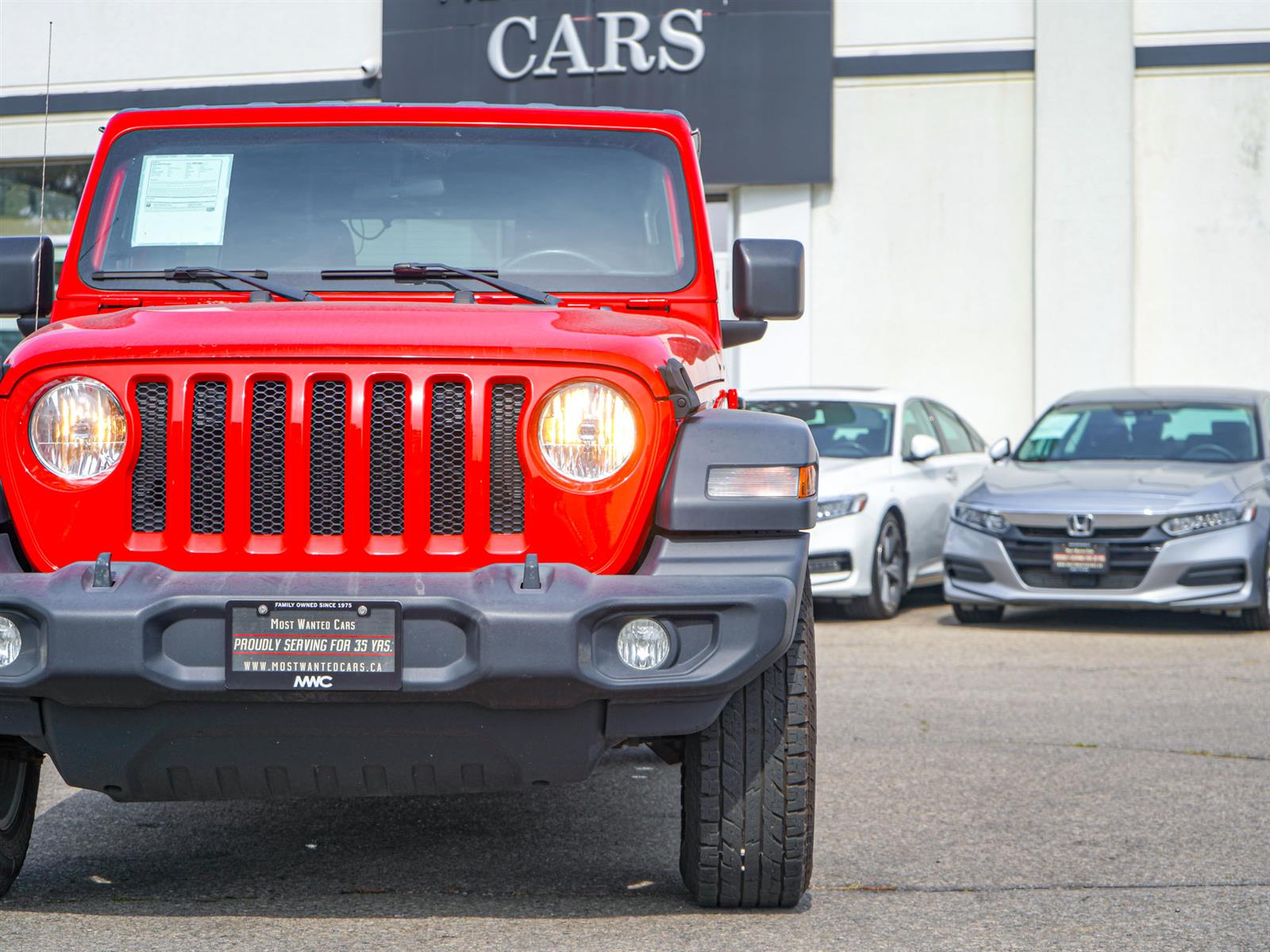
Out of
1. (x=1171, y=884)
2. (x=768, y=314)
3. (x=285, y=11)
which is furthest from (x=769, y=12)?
(x=1171, y=884)

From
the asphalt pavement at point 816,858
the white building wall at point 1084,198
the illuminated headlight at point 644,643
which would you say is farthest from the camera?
the white building wall at point 1084,198

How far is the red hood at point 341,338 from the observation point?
3910 mm

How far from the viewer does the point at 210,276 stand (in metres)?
4.73

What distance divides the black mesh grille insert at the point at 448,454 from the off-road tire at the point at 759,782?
84cm

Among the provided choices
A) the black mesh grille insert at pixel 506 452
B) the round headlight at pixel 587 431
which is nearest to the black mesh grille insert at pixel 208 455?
the black mesh grille insert at pixel 506 452

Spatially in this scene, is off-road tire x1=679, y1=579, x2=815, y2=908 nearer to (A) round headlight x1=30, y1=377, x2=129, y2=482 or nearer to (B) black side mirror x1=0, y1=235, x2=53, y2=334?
(A) round headlight x1=30, y1=377, x2=129, y2=482

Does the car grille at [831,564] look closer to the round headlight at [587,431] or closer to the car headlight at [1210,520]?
the car headlight at [1210,520]

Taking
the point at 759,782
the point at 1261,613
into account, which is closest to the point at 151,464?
the point at 759,782

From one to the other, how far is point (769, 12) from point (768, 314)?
41.8 ft

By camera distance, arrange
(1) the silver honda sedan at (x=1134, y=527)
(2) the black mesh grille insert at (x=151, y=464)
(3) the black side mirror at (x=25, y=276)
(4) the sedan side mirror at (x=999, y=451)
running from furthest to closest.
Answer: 1. (4) the sedan side mirror at (x=999, y=451)
2. (1) the silver honda sedan at (x=1134, y=527)
3. (3) the black side mirror at (x=25, y=276)
4. (2) the black mesh grille insert at (x=151, y=464)

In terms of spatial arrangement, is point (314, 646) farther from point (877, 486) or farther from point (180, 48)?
point (180, 48)

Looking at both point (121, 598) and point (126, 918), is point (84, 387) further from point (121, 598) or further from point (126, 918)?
point (126, 918)

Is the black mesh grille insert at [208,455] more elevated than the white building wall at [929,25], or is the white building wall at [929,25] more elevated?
the white building wall at [929,25]

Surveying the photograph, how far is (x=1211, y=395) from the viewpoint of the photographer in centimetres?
1177
